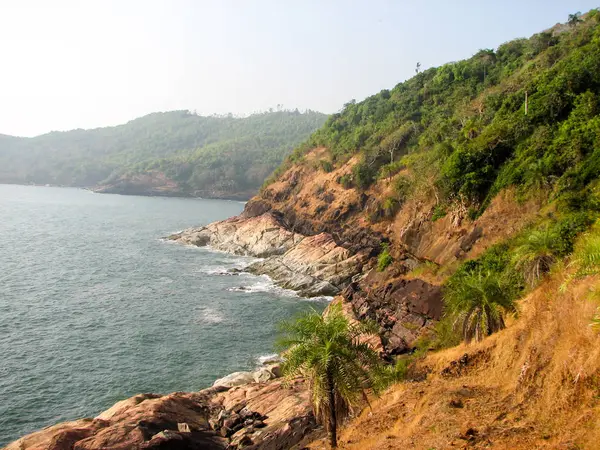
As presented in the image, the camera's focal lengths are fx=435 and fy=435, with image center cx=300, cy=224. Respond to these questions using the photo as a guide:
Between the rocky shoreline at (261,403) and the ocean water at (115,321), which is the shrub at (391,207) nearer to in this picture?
the rocky shoreline at (261,403)

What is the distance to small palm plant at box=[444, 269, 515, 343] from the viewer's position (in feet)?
65.3

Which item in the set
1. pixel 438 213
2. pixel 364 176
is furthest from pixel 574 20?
pixel 438 213

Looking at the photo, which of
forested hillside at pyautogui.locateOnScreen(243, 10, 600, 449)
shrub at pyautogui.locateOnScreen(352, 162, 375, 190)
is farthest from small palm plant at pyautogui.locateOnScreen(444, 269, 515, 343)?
shrub at pyautogui.locateOnScreen(352, 162, 375, 190)

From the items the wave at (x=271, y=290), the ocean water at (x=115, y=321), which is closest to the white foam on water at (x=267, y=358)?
the ocean water at (x=115, y=321)

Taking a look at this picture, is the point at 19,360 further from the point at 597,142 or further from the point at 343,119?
the point at 343,119

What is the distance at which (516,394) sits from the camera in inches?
591

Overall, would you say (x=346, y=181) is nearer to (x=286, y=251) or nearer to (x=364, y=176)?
(x=364, y=176)

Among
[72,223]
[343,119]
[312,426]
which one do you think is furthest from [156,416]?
[72,223]

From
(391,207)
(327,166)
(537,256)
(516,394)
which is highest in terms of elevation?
(327,166)

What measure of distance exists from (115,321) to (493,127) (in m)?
42.8

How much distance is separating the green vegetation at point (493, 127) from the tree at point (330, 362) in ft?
74.1

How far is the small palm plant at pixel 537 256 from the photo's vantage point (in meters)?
22.2

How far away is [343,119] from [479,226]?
65.8 m

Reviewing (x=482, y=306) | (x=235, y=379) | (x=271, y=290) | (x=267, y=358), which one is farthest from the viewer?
(x=271, y=290)
